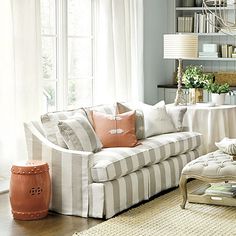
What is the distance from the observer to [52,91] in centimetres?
665

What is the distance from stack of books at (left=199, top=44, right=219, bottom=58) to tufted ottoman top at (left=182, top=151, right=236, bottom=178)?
3269 millimetres

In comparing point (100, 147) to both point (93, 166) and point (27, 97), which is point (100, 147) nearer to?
point (93, 166)

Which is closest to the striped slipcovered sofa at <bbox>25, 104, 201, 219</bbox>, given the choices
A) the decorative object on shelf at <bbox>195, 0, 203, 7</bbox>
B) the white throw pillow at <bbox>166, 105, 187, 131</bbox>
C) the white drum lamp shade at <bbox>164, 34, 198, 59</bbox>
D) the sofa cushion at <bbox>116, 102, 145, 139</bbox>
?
the sofa cushion at <bbox>116, 102, 145, 139</bbox>

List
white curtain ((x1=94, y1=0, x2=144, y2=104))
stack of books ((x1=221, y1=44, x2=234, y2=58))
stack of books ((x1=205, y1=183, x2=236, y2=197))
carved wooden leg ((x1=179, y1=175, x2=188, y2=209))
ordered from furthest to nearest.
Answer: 1. stack of books ((x1=221, y1=44, x2=234, y2=58))
2. white curtain ((x1=94, y1=0, x2=144, y2=104))
3. stack of books ((x1=205, y1=183, x2=236, y2=197))
4. carved wooden leg ((x1=179, y1=175, x2=188, y2=209))

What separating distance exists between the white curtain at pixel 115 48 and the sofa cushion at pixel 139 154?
1.31 m

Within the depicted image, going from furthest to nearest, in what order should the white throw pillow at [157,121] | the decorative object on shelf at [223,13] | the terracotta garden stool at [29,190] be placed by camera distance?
1. the white throw pillow at [157,121]
2. the terracotta garden stool at [29,190]
3. the decorative object on shelf at [223,13]

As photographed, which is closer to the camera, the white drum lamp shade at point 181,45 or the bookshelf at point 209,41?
the white drum lamp shade at point 181,45

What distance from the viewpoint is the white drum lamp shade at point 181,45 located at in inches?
277

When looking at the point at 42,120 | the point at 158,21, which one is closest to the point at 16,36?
the point at 42,120

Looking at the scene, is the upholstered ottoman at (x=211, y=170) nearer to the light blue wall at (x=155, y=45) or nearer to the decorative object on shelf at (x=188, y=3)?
the light blue wall at (x=155, y=45)

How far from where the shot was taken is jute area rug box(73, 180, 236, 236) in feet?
14.9

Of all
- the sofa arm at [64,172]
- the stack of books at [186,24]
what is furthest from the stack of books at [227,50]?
the sofa arm at [64,172]

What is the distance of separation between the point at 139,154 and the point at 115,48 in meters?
2.28

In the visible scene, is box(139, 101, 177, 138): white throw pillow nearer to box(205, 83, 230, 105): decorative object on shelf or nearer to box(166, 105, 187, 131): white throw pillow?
box(166, 105, 187, 131): white throw pillow
